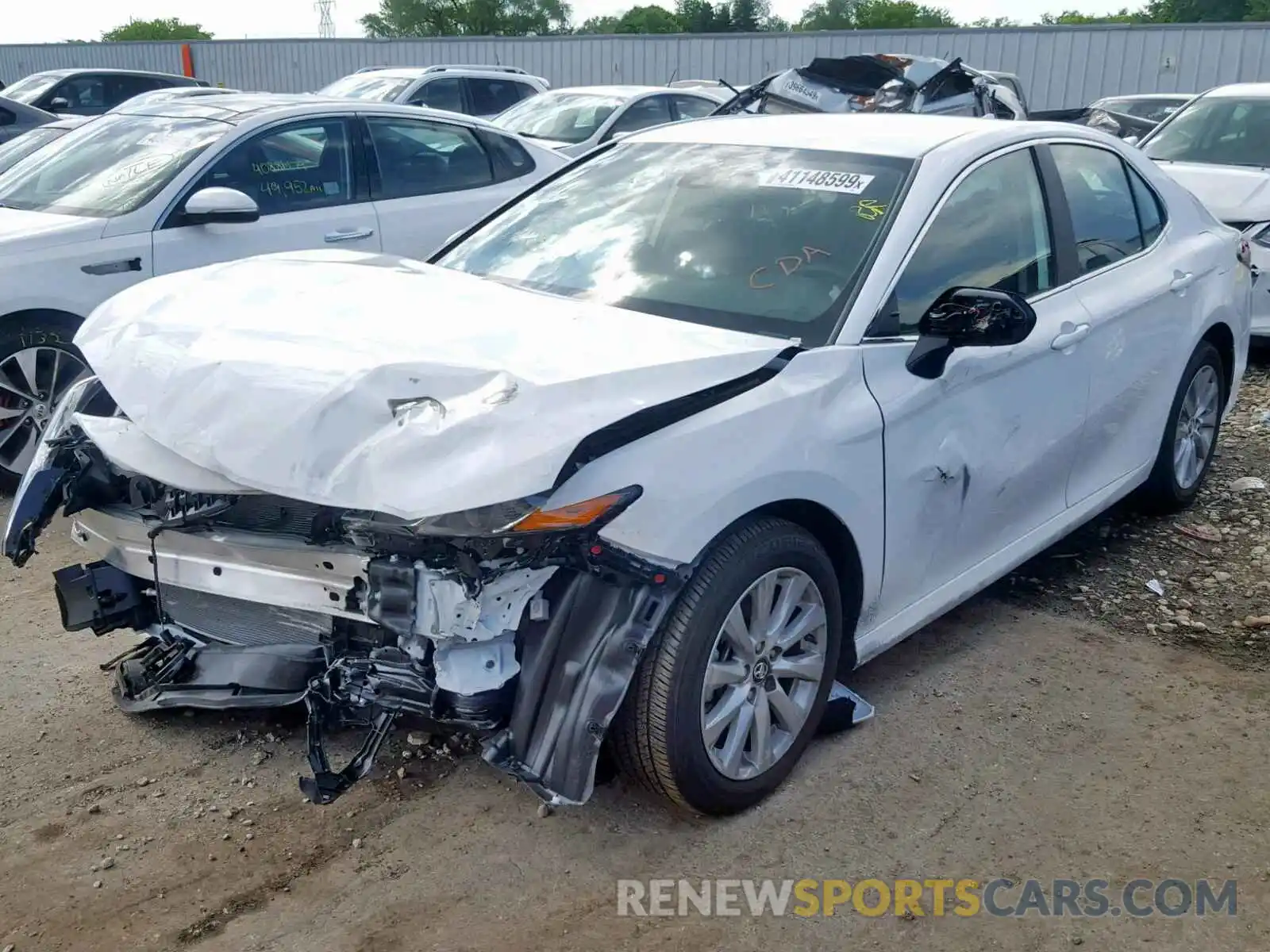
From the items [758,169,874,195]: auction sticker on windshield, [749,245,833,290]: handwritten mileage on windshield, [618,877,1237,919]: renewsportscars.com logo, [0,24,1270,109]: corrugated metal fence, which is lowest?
[618,877,1237,919]: renewsportscars.com logo

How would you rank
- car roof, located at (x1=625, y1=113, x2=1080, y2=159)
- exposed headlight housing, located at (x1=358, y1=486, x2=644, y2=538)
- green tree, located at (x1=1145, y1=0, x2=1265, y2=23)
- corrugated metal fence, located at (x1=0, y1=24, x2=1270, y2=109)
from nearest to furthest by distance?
exposed headlight housing, located at (x1=358, y1=486, x2=644, y2=538) < car roof, located at (x1=625, y1=113, x2=1080, y2=159) < corrugated metal fence, located at (x1=0, y1=24, x2=1270, y2=109) < green tree, located at (x1=1145, y1=0, x2=1265, y2=23)

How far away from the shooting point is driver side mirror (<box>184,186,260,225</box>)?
5.94 m

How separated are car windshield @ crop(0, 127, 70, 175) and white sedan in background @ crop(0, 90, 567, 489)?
0.37 meters

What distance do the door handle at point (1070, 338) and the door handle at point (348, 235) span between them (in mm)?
4200

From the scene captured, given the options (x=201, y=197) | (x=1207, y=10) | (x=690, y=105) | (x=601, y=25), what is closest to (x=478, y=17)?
(x=601, y=25)

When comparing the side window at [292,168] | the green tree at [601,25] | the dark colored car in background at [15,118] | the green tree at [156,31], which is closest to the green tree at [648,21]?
the green tree at [601,25]

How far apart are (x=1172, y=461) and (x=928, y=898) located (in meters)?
2.86

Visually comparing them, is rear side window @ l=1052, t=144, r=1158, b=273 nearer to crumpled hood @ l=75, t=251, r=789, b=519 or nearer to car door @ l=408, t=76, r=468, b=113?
crumpled hood @ l=75, t=251, r=789, b=519

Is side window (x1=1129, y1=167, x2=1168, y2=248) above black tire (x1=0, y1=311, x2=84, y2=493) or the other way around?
above

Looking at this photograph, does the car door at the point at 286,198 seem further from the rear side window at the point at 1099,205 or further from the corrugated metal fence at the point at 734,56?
the corrugated metal fence at the point at 734,56

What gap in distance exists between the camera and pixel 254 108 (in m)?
6.82

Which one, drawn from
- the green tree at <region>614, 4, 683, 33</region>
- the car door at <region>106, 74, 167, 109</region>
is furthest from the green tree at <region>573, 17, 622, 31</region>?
the car door at <region>106, 74, 167, 109</region>

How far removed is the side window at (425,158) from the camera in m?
7.17

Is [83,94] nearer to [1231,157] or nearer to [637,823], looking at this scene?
[1231,157]
